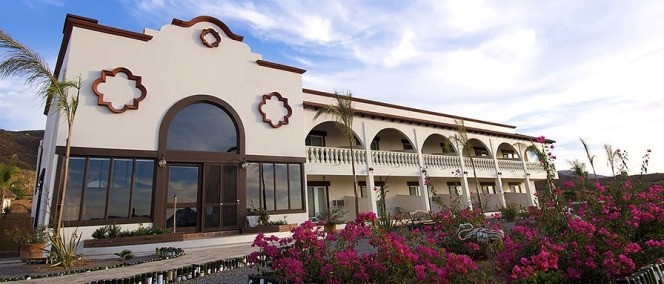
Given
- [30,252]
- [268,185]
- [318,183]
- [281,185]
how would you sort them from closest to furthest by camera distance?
[30,252] → [268,185] → [281,185] → [318,183]

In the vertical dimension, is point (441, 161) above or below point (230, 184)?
above

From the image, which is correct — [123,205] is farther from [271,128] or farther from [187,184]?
[271,128]

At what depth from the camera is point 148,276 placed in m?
5.63

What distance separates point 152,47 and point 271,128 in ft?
17.2

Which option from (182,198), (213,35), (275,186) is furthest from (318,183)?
(213,35)

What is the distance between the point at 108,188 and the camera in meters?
10.8

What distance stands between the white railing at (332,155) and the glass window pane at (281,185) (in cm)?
148

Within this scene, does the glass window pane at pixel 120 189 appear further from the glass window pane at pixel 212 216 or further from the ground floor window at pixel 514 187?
the ground floor window at pixel 514 187

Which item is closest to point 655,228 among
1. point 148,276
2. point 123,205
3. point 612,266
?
point 612,266

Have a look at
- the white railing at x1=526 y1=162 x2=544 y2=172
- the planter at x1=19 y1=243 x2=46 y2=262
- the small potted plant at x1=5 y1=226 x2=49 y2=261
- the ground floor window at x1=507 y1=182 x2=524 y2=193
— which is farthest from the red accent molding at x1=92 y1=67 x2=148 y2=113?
the ground floor window at x1=507 y1=182 x2=524 y2=193

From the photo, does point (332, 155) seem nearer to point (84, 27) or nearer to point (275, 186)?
point (275, 186)

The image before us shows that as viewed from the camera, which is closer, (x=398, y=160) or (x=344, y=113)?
(x=344, y=113)

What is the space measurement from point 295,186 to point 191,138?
4.50m

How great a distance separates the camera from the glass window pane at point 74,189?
10.1 m
